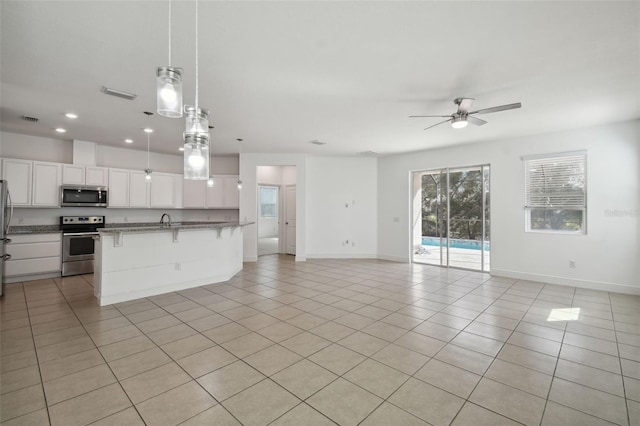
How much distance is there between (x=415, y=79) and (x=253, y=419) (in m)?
3.47

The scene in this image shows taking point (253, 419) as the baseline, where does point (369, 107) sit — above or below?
above

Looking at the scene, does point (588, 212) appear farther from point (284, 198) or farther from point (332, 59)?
point (284, 198)

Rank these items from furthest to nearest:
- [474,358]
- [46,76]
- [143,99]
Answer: [143,99] → [46,76] → [474,358]

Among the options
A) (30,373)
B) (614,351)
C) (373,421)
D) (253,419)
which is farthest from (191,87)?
(614,351)

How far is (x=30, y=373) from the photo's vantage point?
2.33 metres

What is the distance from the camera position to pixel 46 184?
5.60 metres

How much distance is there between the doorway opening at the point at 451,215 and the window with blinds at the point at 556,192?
769mm

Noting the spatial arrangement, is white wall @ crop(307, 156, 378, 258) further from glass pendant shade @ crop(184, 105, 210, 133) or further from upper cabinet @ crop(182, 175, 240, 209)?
glass pendant shade @ crop(184, 105, 210, 133)

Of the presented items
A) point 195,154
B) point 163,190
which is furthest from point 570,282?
point 163,190

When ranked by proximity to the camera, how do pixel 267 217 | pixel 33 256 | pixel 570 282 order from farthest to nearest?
pixel 267 217 → pixel 33 256 → pixel 570 282

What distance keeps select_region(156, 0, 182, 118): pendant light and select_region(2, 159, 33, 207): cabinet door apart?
6.17 meters

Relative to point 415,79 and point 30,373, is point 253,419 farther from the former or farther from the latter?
point 415,79

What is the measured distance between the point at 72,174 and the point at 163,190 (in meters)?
1.73

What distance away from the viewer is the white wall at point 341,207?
310 inches
